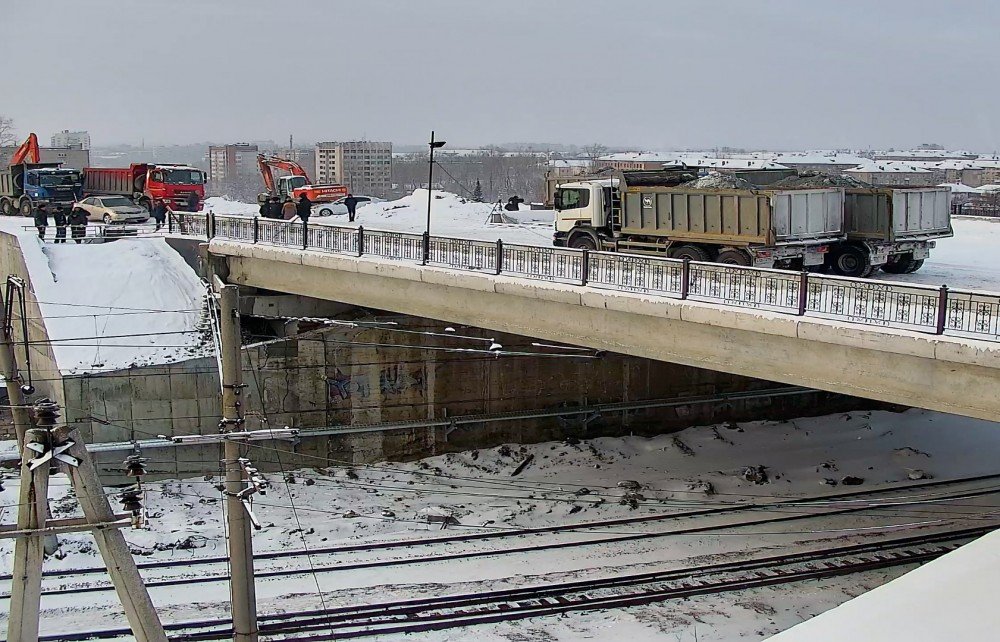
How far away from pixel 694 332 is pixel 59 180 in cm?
3427

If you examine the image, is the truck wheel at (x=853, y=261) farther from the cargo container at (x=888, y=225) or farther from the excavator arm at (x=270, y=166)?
the excavator arm at (x=270, y=166)

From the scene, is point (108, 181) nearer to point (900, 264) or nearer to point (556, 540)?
point (556, 540)

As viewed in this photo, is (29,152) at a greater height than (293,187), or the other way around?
(29,152)

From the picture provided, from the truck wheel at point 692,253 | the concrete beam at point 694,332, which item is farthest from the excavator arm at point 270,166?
the truck wheel at point 692,253

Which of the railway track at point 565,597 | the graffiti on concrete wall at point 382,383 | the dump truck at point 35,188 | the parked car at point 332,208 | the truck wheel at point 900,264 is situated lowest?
the railway track at point 565,597

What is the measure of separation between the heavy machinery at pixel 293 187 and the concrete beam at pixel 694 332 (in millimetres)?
18989

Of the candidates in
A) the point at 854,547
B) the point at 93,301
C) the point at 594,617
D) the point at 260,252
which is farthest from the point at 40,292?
the point at 854,547

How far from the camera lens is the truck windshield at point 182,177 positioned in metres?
42.4

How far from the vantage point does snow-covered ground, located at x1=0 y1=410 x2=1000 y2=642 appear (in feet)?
53.0

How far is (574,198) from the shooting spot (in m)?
25.1

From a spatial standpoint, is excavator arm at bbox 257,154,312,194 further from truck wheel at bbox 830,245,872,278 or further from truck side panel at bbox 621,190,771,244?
truck wheel at bbox 830,245,872,278

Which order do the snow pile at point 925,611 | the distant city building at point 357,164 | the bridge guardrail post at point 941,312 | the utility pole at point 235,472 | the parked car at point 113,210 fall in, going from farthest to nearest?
the distant city building at point 357,164
the parked car at point 113,210
the bridge guardrail post at point 941,312
the utility pole at point 235,472
the snow pile at point 925,611

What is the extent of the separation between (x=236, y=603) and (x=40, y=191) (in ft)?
119

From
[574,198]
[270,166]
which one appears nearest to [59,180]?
[270,166]
